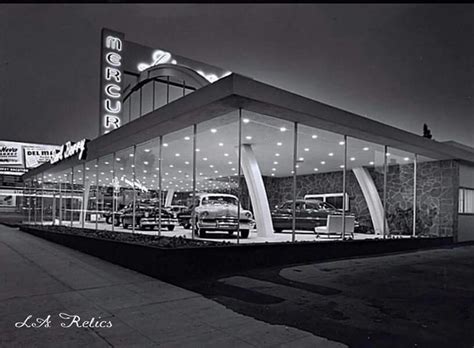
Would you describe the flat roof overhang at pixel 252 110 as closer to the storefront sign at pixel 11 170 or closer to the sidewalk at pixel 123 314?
the sidewalk at pixel 123 314

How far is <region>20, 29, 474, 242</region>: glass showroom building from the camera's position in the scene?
9172 millimetres

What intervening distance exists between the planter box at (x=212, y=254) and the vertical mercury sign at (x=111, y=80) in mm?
9525

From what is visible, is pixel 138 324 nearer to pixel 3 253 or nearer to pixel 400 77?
pixel 3 253

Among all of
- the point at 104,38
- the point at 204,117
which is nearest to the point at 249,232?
the point at 204,117

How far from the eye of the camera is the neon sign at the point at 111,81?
20031 mm

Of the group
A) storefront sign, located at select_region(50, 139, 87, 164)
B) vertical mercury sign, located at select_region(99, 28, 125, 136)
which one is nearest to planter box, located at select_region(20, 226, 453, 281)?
storefront sign, located at select_region(50, 139, 87, 164)

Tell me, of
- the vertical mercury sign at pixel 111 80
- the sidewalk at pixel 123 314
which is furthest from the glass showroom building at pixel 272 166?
the sidewalk at pixel 123 314

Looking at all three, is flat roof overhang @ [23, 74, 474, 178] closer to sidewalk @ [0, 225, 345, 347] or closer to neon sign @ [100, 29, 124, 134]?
sidewalk @ [0, 225, 345, 347]

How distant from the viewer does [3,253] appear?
1111 centimetres

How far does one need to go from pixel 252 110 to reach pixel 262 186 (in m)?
3.27

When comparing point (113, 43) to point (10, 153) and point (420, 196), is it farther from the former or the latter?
point (10, 153)

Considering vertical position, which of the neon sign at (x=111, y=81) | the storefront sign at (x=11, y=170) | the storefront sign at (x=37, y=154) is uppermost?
the neon sign at (x=111, y=81)

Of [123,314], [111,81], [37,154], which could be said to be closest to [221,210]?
[123,314]
